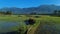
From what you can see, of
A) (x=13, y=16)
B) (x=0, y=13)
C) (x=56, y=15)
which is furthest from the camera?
(x=13, y=16)

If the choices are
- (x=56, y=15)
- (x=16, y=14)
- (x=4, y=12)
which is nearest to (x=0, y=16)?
(x=4, y=12)

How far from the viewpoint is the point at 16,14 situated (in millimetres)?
52281

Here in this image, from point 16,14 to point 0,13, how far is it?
6.43 meters

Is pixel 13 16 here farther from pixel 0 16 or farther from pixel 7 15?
pixel 0 16

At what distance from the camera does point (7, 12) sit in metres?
52.0

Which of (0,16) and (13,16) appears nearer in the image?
(0,16)

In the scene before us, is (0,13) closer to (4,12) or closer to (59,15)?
(4,12)

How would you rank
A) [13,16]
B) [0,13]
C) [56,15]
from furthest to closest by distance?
[13,16]
[56,15]
[0,13]

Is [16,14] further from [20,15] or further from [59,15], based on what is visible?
[59,15]

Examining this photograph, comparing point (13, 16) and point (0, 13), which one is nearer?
point (0, 13)

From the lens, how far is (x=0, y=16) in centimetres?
5141

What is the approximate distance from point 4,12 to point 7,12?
1.25m

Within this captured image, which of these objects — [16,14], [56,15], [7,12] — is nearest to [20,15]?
[16,14]

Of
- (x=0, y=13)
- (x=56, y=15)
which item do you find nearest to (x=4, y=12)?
(x=0, y=13)
